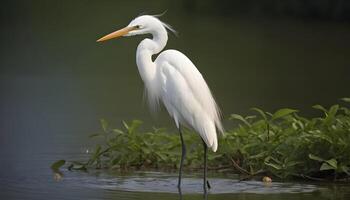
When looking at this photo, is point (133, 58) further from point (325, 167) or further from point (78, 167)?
point (325, 167)

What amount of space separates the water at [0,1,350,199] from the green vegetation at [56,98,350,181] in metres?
0.19

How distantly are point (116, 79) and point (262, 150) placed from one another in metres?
5.61

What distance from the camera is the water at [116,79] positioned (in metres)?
6.60

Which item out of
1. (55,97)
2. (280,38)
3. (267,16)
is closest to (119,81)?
(55,97)

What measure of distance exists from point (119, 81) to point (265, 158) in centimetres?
558

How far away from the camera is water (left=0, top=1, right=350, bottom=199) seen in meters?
6.60

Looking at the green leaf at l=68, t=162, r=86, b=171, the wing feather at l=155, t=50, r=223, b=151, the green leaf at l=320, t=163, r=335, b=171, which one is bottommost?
the green leaf at l=68, t=162, r=86, b=171

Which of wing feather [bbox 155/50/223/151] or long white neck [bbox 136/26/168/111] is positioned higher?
long white neck [bbox 136/26/168/111]

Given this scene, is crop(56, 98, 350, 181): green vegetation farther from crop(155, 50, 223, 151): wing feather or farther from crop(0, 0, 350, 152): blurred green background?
crop(0, 0, 350, 152): blurred green background

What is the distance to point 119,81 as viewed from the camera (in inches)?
487

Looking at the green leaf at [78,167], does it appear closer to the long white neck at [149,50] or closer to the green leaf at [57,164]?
the green leaf at [57,164]

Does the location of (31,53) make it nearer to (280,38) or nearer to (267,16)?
(280,38)

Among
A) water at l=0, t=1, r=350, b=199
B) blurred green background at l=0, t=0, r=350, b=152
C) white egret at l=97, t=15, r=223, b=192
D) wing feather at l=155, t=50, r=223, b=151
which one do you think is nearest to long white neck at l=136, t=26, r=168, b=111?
white egret at l=97, t=15, r=223, b=192

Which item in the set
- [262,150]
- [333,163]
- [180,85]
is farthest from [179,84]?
[333,163]
